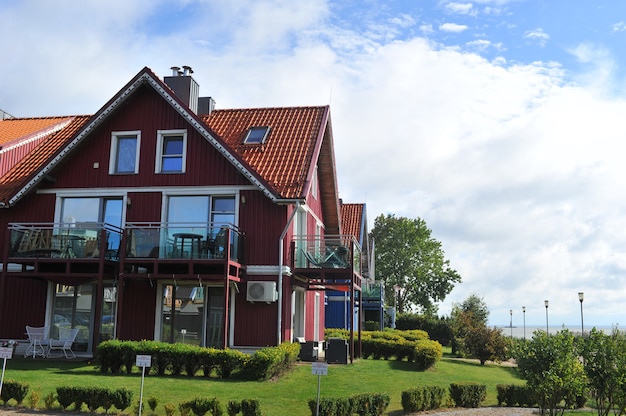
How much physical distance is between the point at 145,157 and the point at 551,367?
15.1 m

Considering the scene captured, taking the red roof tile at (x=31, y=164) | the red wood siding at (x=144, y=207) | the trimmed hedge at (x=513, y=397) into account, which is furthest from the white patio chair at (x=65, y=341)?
the trimmed hedge at (x=513, y=397)

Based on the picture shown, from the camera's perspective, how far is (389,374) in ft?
64.8

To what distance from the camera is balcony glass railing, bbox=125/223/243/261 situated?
19.9 meters

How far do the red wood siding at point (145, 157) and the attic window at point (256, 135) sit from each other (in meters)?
2.19

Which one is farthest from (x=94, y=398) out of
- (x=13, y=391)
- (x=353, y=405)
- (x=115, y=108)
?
(x=115, y=108)

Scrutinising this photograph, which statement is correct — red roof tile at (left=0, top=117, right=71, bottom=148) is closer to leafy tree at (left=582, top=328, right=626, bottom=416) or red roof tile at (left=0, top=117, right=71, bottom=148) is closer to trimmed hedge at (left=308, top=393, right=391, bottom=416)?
trimmed hedge at (left=308, top=393, right=391, bottom=416)

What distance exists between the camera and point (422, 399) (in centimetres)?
1454

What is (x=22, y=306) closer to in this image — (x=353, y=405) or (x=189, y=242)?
Answer: (x=189, y=242)

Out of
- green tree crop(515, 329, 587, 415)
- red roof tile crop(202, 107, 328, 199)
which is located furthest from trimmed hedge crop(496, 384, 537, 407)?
red roof tile crop(202, 107, 328, 199)

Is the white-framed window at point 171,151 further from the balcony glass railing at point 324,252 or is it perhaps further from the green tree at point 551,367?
the green tree at point 551,367

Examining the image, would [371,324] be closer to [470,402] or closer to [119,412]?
[470,402]

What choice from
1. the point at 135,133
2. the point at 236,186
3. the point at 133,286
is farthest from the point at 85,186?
the point at 236,186

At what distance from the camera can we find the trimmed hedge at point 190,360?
17.0 m

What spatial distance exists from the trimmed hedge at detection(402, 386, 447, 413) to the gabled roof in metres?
7.86
